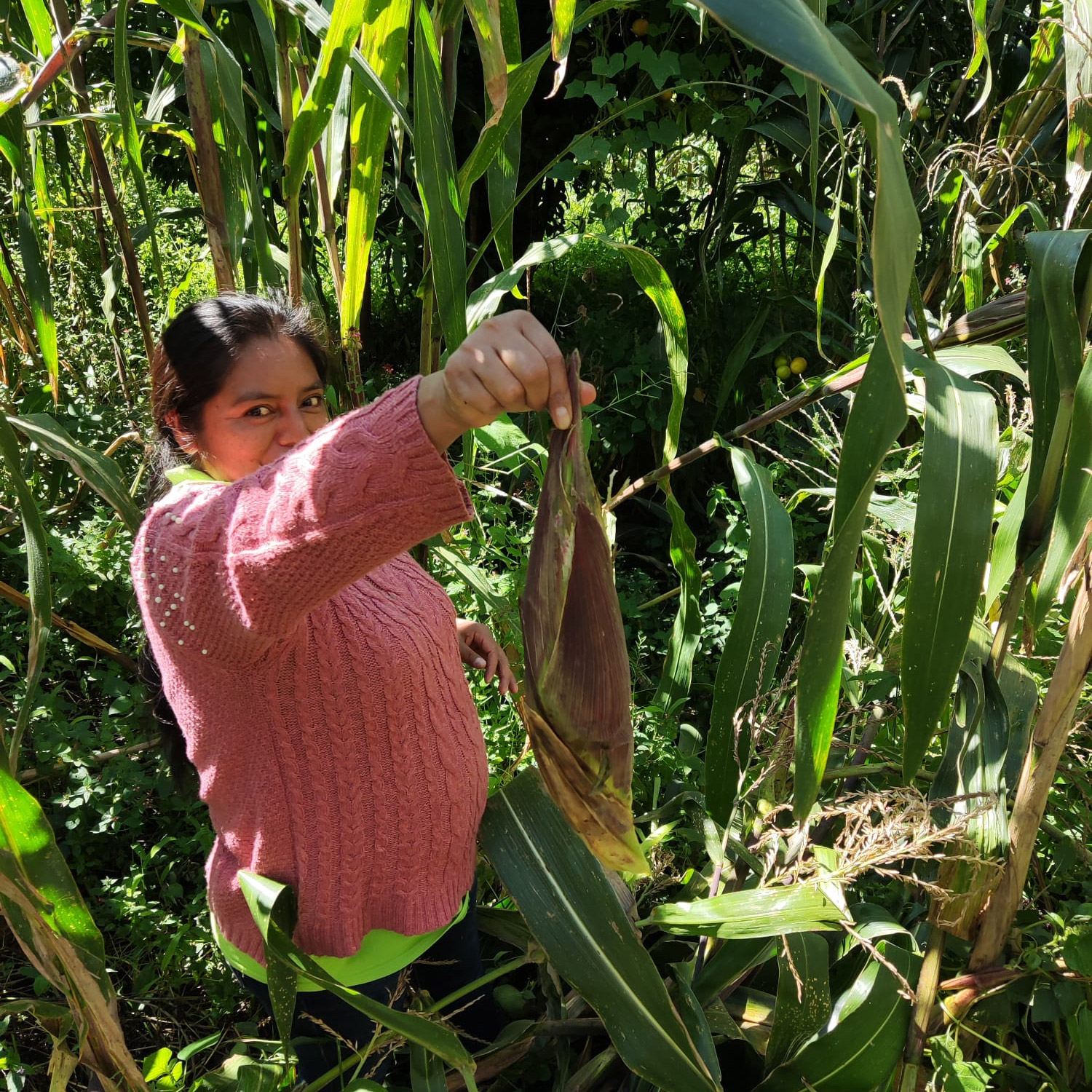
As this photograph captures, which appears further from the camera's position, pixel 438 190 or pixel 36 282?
pixel 36 282

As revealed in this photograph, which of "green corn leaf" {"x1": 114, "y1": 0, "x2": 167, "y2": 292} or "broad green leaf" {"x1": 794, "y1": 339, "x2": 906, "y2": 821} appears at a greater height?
"green corn leaf" {"x1": 114, "y1": 0, "x2": 167, "y2": 292}

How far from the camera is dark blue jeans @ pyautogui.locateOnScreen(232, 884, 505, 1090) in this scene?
0.87 meters

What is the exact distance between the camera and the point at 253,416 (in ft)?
2.63

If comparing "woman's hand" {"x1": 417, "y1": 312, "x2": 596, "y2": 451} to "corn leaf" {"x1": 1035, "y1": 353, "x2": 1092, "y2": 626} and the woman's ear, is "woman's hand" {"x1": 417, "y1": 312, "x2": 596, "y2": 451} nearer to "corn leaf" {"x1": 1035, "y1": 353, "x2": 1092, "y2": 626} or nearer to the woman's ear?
"corn leaf" {"x1": 1035, "y1": 353, "x2": 1092, "y2": 626}

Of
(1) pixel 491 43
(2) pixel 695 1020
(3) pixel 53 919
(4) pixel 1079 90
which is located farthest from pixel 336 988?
(4) pixel 1079 90

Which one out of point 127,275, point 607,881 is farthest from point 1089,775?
point 127,275

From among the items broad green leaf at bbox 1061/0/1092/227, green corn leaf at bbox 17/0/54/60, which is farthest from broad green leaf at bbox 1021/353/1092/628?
green corn leaf at bbox 17/0/54/60

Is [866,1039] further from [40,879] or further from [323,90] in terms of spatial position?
[323,90]

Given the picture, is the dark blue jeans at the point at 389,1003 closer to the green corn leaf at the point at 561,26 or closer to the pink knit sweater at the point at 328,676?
the pink knit sweater at the point at 328,676

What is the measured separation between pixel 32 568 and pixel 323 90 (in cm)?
43

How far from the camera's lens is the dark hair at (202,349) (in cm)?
81

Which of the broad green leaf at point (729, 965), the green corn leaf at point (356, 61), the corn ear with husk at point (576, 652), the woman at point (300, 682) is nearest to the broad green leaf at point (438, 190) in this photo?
the green corn leaf at point (356, 61)

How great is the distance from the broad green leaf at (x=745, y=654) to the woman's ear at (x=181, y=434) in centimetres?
51

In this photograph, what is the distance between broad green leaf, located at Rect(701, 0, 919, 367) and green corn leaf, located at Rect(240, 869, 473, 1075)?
0.57 meters
